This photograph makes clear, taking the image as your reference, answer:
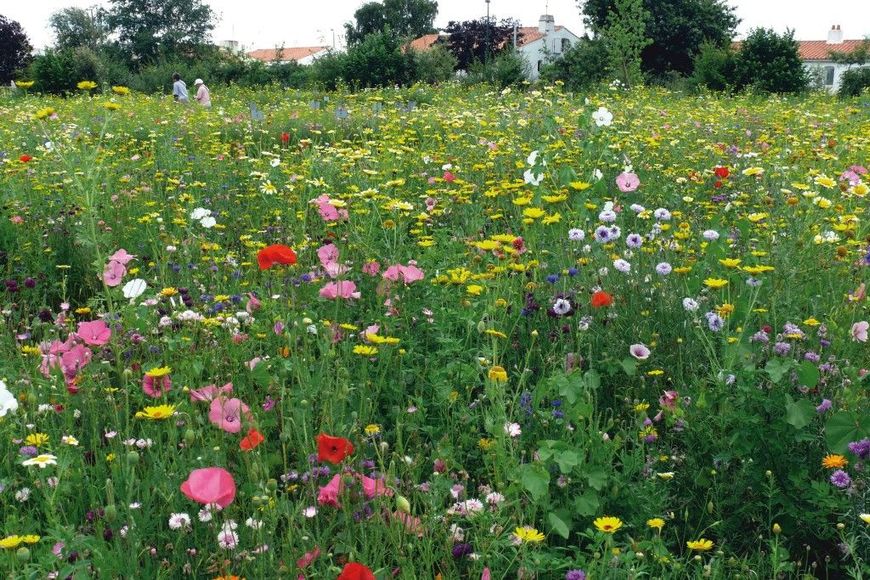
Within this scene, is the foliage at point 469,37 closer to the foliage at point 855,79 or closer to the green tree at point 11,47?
A: the green tree at point 11,47

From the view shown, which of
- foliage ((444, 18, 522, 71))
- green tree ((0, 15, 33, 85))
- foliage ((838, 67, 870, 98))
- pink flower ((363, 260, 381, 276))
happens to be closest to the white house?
foliage ((444, 18, 522, 71))

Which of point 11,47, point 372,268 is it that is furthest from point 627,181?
point 11,47

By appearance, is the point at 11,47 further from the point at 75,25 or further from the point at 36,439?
the point at 36,439

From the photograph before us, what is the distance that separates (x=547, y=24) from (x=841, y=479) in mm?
68786

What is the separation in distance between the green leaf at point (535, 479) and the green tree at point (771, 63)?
64.3 ft

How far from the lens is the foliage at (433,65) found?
23.7m

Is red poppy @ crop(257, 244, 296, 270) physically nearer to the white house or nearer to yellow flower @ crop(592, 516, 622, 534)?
yellow flower @ crop(592, 516, 622, 534)

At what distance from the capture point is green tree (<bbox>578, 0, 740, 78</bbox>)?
3656cm

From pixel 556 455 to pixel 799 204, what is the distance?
247 centimetres

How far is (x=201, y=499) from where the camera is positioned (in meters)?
1.44

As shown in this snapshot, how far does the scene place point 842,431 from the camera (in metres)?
1.82

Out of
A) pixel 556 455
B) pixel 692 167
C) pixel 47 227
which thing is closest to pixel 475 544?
pixel 556 455

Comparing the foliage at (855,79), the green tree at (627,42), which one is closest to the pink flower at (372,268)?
the green tree at (627,42)

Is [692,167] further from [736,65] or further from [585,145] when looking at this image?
[736,65]
